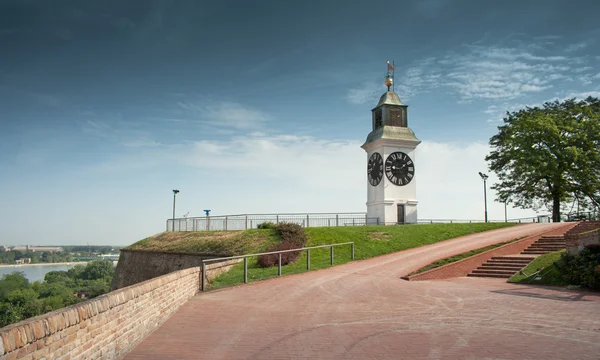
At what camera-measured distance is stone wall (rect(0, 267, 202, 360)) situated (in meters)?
4.40

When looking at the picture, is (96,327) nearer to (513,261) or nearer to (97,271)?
(513,261)

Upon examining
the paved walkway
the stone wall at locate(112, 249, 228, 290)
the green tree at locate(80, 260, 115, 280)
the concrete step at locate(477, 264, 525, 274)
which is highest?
the concrete step at locate(477, 264, 525, 274)

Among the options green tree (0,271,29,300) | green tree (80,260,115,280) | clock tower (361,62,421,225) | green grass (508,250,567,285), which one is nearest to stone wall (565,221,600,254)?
green grass (508,250,567,285)

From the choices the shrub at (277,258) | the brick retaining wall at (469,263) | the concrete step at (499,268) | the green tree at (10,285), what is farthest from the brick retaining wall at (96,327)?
the green tree at (10,285)

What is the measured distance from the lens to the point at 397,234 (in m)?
27.0

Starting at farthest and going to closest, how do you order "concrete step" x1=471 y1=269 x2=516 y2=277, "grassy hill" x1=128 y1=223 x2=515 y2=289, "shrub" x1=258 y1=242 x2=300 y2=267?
"grassy hill" x1=128 y1=223 x2=515 y2=289
"shrub" x1=258 y1=242 x2=300 y2=267
"concrete step" x1=471 y1=269 x2=516 y2=277

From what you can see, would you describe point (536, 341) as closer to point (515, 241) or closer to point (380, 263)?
point (380, 263)

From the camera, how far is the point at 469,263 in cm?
1923

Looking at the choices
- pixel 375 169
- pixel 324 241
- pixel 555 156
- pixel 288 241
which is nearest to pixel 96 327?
pixel 288 241

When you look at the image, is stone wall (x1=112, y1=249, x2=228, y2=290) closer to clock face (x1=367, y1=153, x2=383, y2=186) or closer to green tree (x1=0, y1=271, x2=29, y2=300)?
clock face (x1=367, y1=153, x2=383, y2=186)

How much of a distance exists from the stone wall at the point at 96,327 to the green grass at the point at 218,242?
13198 mm

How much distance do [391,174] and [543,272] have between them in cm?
2106

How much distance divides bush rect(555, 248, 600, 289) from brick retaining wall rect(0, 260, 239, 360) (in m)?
12.8

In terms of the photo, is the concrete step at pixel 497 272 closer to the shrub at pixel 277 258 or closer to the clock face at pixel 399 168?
the shrub at pixel 277 258
